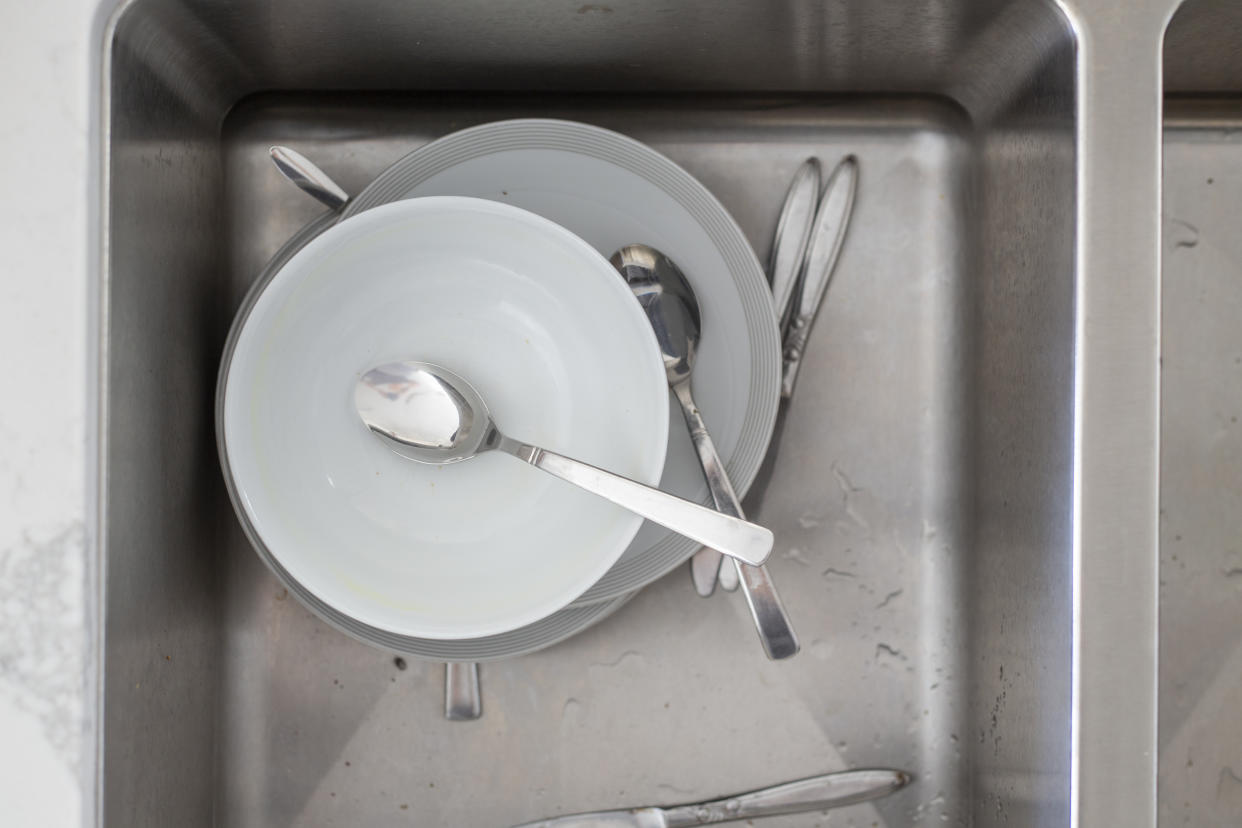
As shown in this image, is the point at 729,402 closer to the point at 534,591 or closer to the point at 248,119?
the point at 534,591

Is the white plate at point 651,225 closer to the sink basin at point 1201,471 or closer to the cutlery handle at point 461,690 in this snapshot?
the cutlery handle at point 461,690

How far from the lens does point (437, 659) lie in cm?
53

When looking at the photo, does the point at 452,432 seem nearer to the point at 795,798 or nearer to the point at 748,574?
the point at 748,574

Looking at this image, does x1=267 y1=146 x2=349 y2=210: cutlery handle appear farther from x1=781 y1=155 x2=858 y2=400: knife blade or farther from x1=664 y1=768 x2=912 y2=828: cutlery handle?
x1=664 y1=768 x2=912 y2=828: cutlery handle

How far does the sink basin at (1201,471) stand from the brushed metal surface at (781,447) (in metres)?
0.07

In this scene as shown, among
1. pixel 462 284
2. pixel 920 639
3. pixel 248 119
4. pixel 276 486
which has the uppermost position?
pixel 248 119

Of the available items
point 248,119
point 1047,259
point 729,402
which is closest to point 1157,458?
point 1047,259

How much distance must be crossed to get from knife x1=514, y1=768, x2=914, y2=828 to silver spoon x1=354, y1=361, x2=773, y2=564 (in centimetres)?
20

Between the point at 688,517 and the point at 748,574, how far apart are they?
0.11m

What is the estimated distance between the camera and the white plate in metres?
0.52

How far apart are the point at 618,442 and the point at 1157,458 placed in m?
0.28

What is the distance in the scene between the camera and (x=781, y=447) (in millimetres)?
595

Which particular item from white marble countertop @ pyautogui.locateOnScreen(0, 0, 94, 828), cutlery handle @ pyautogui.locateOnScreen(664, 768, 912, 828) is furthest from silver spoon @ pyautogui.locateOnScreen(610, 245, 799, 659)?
white marble countertop @ pyautogui.locateOnScreen(0, 0, 94, 828)

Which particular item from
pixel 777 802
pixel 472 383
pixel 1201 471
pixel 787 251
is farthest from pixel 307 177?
pixel 1201 471
